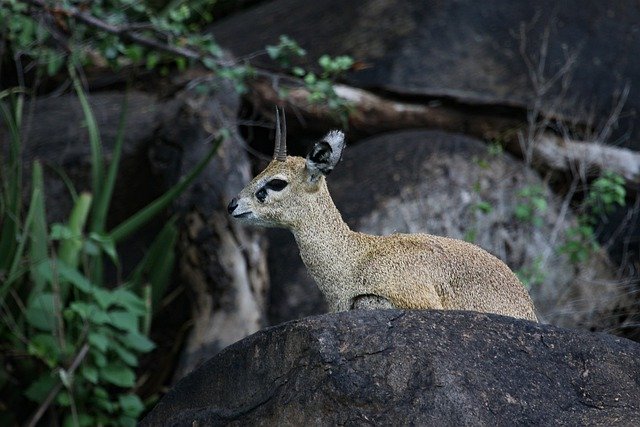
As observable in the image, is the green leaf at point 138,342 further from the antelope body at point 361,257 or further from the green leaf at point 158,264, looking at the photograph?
the antelope body at point 361,257

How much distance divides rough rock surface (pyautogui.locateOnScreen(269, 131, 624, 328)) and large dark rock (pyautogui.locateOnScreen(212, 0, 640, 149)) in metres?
1.11

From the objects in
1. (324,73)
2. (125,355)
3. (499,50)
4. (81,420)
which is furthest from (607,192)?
(81,420)

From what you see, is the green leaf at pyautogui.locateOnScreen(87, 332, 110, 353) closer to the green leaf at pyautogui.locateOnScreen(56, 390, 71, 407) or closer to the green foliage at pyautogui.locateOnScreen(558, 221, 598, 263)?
the green leaf at pyautogui.locateOnScreen(56, 390, 71, 407)

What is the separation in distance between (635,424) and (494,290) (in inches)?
48.4

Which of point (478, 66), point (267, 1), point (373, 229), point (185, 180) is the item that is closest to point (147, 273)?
point (185, 180)

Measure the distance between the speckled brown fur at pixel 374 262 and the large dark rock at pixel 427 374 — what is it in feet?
1.39

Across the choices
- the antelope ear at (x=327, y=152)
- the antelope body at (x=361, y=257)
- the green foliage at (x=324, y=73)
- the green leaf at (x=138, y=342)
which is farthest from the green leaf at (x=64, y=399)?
the antelope ear at (x=327, y=152)

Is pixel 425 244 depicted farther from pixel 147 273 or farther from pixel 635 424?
pixel 147 273

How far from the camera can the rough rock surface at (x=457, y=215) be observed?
11.1 meters

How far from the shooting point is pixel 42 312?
10141 millimetres

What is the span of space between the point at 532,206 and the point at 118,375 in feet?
14.1

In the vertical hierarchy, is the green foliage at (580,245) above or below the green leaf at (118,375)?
below

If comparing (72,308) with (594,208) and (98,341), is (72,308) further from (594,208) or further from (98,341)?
(594,208)

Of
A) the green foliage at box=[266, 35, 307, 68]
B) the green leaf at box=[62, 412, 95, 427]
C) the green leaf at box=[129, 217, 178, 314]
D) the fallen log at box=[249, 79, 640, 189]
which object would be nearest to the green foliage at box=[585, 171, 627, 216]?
the fallen log at box=[249, 79, 640, 189]
